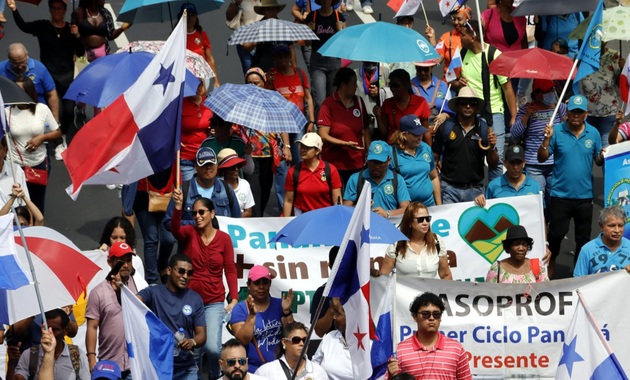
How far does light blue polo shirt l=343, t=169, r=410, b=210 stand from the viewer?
15.6 m

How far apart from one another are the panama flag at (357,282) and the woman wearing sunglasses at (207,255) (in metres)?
2.50

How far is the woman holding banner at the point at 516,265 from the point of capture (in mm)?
14367

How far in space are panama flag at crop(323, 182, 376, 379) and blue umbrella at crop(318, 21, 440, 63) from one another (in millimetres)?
4588

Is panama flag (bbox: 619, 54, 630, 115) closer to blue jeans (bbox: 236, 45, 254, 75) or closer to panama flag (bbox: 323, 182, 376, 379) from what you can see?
blue jeans (bbox: 236, 45, 254, 75)

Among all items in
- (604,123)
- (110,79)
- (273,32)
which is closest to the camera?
(110,79)

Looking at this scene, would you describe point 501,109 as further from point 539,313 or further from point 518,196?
point 539,313

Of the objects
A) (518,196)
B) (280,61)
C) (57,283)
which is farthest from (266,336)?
(280,61)

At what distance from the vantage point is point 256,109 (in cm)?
1600

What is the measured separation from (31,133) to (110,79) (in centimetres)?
163

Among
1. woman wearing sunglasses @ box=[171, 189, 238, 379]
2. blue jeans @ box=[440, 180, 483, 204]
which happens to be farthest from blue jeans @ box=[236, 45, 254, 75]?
woman wearing sunglasses @ box=[171, 189, 238, 379]

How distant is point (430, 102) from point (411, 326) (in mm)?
4388

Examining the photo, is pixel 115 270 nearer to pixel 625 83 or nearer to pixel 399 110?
pixel 399 110

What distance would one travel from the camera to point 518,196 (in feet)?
52.3

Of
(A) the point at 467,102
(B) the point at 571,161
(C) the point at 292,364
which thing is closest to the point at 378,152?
(A) the point at 467,102
